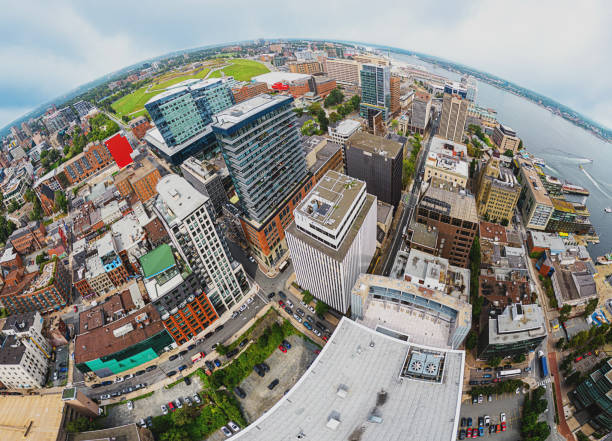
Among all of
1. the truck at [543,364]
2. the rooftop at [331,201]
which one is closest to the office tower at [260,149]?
the rooftop at [331,201]

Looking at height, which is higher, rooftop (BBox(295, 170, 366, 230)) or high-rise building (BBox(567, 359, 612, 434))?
rooftop (BBox(295, 170, 366, 230))

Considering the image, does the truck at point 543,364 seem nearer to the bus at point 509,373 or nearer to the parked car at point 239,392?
the bus at point 509,373

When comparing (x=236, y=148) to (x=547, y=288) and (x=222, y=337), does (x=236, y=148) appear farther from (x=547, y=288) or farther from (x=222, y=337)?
(x=547, y=288)

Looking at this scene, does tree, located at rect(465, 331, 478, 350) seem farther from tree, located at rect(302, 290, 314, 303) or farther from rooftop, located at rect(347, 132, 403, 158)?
rooftop, located at rect(347, 132, 403, 158)

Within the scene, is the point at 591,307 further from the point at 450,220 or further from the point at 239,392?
the point at 239,392

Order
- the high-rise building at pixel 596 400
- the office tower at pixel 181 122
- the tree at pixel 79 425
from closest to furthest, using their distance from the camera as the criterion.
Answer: the high-rise building at pixel 596 400, the tree at pixel 79 425, the office tower at pixel 181 122

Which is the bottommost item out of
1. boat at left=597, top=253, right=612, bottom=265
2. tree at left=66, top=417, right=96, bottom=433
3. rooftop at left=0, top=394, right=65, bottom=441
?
boat at left=597, top=253, right=612, bottom=265

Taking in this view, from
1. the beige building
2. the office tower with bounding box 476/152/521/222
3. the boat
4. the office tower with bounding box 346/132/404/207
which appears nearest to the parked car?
the office tower with bounding box 346/132/404/207

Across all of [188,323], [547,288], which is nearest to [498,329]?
[547,288]
